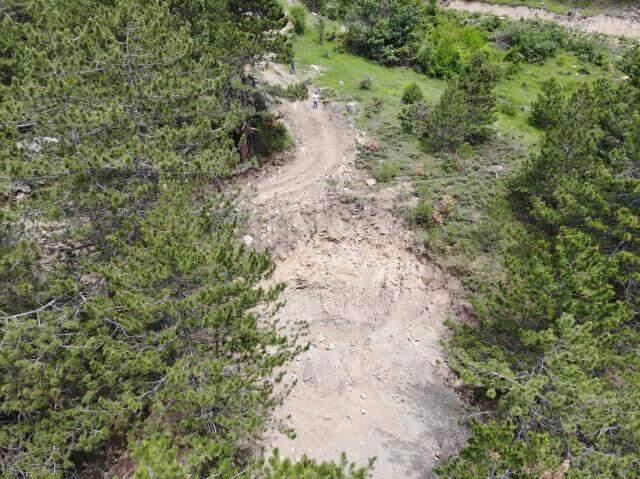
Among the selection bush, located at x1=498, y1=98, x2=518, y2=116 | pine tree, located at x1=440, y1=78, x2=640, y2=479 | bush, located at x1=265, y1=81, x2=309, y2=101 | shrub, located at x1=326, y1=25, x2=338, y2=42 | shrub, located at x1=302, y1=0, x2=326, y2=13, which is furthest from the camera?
shrub, located at x1=302, y1=0, x2=326, y2=13

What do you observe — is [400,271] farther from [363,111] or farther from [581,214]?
[363,111]

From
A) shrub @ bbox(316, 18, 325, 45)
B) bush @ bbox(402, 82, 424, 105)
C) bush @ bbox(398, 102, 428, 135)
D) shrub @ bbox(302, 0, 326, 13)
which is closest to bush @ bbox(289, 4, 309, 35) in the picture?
shrub @ bbox(316, 18, 325, 45)

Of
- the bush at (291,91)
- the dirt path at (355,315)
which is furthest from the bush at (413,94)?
the bush at (291,91)

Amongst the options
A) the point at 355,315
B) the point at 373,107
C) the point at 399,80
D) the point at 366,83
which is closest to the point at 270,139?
the point at 373,107

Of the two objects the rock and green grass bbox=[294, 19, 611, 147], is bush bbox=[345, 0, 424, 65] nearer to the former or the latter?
green grass bbox=[294, 19, 611, 147]

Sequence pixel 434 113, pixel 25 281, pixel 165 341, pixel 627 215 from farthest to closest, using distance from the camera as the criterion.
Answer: pixel 434 113
pixel 627 215
pixel 25 281
pixel 165 341

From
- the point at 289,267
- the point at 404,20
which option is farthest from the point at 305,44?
the point at 289,267

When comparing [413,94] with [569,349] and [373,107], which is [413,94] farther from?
→ [569,349]
